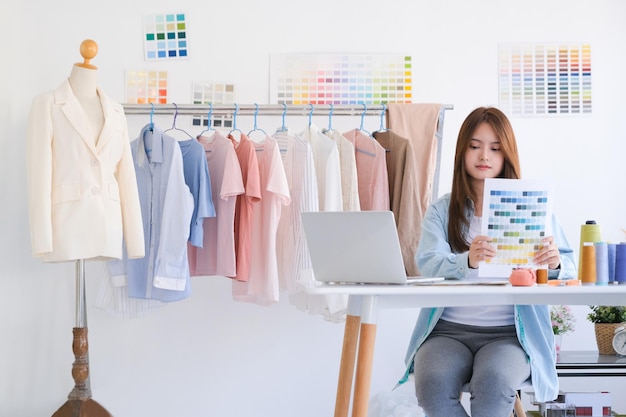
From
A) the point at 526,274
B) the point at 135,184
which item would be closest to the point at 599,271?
the point at 526,274

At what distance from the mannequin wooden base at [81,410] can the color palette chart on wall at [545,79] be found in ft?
7.20

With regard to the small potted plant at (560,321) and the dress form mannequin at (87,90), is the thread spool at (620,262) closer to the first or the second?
the small potted plant at (560,321)

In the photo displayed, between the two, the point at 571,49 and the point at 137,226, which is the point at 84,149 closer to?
the point at 137,226

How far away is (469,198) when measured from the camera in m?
2.55

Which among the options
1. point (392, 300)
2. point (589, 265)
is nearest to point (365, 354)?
point (392, 300)

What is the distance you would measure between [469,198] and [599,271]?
55 centimetres

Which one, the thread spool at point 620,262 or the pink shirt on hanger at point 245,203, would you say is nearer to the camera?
the thread spool at point 620,262

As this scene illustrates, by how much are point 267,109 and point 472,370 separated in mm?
1597

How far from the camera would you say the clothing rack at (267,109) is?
11.4 ft

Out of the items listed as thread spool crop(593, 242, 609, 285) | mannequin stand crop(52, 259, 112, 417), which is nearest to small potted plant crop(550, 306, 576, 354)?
thread spool crop(593, 242, 609, 285)

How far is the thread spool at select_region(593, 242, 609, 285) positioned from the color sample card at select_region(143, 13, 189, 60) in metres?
2.31

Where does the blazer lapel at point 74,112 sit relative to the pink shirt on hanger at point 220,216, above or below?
above

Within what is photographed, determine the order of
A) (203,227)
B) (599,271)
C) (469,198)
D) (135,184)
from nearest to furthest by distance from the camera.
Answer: (599,271) < (469,198) < (135,184) < (203,227)

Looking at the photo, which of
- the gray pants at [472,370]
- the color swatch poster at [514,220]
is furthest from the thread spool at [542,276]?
the gray pants at [472,370]
